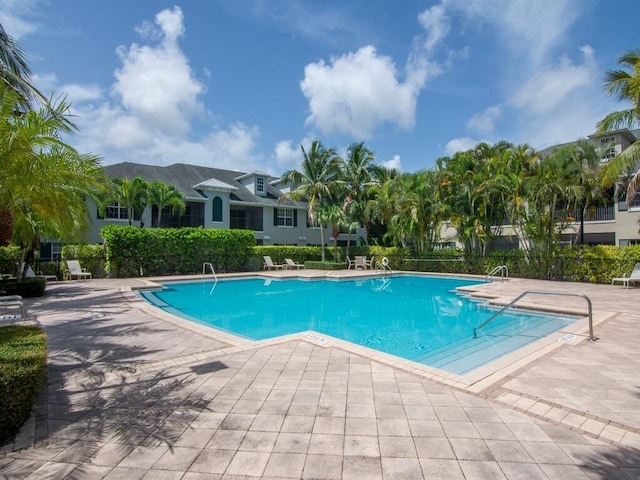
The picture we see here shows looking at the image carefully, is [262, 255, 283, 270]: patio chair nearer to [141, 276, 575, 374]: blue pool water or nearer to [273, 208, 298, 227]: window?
[141, 276, 575, 374]: blue pool water

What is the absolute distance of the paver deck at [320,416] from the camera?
2.83 metres

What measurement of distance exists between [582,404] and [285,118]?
1849cm

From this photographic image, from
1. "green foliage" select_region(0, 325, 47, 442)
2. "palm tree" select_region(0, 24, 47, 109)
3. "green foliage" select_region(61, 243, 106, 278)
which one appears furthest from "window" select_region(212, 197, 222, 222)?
"green foliage" select_region(0, 325, 47, 442)

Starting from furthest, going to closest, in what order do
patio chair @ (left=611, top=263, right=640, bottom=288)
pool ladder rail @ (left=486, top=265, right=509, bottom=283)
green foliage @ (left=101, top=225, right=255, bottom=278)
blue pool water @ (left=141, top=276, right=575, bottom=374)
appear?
green foliage @ (left=101, top=225, right=255, bottom=278) → pool ladder rail @ (left=486, top=265, right=509, bottom=283) → patio chair @ (left=611, top=263, right=640, bottom=288) → blue pool water @ (left=141, top=276, right=575, bottom=374)

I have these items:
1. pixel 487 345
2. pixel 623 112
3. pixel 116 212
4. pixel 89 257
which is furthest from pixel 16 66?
pixel 623 112

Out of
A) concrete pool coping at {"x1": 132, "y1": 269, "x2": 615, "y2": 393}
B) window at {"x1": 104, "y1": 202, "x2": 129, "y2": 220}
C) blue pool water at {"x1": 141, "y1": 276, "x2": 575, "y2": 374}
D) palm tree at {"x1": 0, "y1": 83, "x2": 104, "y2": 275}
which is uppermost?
window at {"x1": 104, "y1": 202, "x2": 129, "y2": 220}

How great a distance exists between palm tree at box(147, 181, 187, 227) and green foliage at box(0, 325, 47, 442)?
2114cm

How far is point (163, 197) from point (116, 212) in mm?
3594

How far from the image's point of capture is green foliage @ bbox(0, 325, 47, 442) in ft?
10.5

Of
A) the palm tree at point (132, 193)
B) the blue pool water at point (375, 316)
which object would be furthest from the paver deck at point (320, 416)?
the palm tree at point (132, 193)

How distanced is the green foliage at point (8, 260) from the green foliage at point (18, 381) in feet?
54.4

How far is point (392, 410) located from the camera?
12.4 ft

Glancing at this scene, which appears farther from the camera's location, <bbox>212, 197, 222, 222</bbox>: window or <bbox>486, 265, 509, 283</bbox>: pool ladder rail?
<bbox>212, 197, 222, 222</bbox>: window

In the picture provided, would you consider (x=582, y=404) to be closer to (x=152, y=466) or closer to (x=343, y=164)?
(x=152, y=466)
